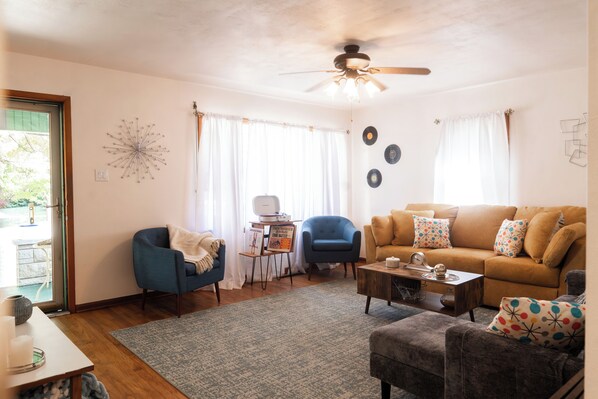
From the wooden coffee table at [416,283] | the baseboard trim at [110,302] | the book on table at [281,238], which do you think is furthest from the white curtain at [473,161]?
the baseboard trim at [110,302]

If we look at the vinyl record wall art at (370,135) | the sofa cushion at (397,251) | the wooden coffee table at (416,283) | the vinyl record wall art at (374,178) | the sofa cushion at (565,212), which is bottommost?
the wooden coffee table at (416,283)

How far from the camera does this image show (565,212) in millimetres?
4180

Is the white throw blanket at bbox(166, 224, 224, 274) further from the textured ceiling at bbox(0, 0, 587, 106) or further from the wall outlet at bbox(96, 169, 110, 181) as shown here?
the textured ceiling at bbox(0, 0, 587, 106)

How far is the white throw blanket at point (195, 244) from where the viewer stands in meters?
4.19

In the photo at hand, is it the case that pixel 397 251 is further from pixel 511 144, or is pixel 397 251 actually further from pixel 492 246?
pixel 511 144

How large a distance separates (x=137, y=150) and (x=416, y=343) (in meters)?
3.57

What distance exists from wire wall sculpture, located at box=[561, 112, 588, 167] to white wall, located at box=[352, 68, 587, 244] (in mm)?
57

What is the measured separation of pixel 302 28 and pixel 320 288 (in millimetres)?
3023

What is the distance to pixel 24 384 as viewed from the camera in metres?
1.58

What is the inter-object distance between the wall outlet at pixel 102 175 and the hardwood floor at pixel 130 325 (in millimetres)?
1346

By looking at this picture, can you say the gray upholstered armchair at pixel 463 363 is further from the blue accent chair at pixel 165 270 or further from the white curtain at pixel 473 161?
the white curtain at pixel 473 161

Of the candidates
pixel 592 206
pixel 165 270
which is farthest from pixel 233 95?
pixel 592 206

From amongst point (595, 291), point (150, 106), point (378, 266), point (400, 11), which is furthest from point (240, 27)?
point (595, 291)

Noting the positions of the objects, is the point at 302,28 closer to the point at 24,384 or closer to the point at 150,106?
the point at 150,106
